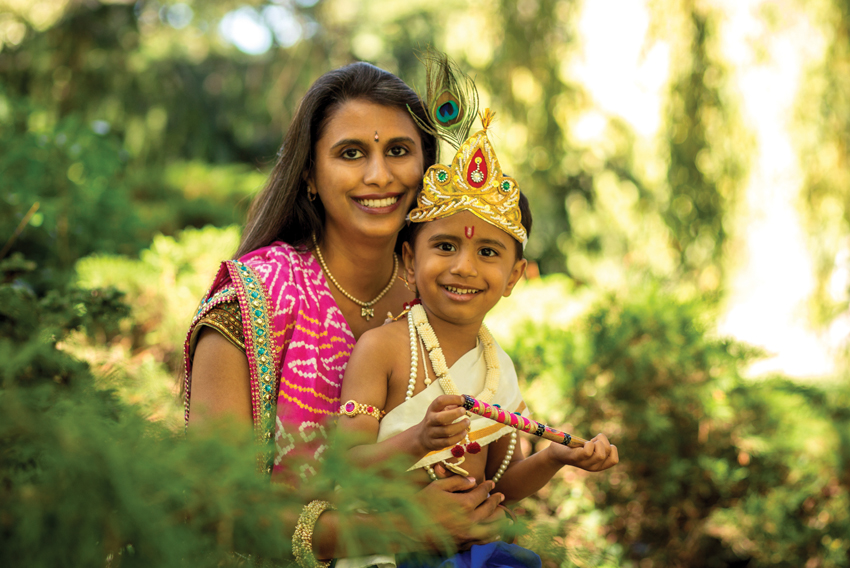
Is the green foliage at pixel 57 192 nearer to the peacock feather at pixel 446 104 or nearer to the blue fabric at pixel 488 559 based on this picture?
the peacock feather at pixel 446 104

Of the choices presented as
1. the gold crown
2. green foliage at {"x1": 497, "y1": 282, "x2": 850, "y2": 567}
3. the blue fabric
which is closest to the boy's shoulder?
the gold crown

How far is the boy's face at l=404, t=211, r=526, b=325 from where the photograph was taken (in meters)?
1.90

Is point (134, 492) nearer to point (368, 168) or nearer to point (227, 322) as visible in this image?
point (227, 322)

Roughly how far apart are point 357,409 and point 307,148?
3.16ft

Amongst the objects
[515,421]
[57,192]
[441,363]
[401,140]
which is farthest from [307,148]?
[57,192]

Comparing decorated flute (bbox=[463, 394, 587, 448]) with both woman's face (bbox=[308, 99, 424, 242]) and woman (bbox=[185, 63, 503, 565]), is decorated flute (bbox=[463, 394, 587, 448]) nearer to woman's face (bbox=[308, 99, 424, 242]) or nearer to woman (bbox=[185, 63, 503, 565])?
woman (bbox=[185, 63, 503, 565])

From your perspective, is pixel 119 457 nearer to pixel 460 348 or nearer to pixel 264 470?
pixel 264 470

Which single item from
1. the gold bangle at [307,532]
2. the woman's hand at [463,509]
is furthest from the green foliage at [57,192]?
the woman's hand at [463,509]

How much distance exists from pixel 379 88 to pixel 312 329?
0.82m

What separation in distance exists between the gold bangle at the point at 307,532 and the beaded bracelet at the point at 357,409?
0.23 meters

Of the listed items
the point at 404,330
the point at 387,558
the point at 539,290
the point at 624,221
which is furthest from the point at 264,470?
the point at 624,221

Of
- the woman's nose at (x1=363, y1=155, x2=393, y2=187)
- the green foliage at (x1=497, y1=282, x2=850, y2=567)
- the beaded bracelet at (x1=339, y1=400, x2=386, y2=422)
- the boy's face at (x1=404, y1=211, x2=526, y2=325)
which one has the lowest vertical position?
the green foliage at (x1=497, y1=282, x2=850, y2=567)

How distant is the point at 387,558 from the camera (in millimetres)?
1654

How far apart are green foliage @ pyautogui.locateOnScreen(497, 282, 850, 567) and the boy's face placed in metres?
1.31
